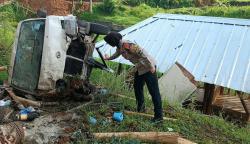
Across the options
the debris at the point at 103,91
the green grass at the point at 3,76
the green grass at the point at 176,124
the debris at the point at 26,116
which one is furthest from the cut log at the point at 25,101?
the green grass at the point at 3,76

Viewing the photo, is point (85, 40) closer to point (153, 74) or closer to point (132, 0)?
point (153, 74)

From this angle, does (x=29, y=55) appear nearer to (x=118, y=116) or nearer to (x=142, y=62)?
(x=118, y=116)

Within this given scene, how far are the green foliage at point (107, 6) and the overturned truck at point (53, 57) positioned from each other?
1647cm

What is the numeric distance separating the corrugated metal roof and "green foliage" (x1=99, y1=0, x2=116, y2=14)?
11.2 m

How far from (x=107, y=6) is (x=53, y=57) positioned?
17.3 m

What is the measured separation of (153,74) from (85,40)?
154 cm

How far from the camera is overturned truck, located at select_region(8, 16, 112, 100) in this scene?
6895 mm

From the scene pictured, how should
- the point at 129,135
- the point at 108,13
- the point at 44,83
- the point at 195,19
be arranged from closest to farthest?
the point at 129,135 < the point at 44,83 < the point at 195,19 < the point at 108,13

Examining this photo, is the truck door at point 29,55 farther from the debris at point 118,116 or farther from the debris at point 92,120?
the debris at point 118,116

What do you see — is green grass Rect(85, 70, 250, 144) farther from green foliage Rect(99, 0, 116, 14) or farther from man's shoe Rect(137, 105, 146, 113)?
green foliage Rect(99, 0, 116, 14)

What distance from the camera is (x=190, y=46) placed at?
11.0 metres

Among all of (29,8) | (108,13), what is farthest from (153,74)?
(108,13)

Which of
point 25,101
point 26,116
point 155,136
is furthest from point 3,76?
point 155,136

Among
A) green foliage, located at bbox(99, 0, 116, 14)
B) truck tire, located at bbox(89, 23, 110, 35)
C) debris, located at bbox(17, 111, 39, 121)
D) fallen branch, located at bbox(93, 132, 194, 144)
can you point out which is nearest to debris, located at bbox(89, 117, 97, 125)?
fallen branch, located at bbox(93, 132, 194, 144)
